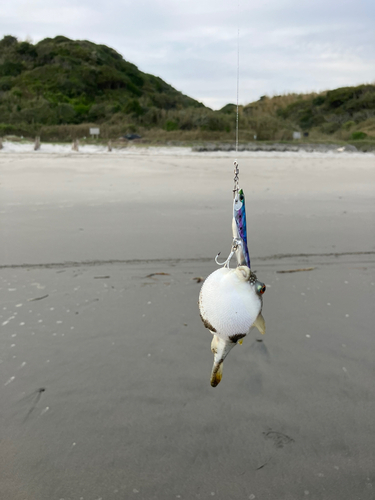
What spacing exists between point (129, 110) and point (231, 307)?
43458 millimetres

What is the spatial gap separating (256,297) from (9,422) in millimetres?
1364

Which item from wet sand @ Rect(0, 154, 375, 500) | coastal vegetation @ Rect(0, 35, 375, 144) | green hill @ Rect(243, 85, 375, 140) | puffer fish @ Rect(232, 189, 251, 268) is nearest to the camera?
puffer fish @ Rect(232, 189, 251, 268)

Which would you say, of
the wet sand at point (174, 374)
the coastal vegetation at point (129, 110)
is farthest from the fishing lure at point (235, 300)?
the coastal vegetation at point (129, 110)

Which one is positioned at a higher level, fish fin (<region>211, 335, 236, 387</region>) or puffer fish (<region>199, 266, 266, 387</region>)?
puffer fish (<region>199, 266, 266, 387</region>)

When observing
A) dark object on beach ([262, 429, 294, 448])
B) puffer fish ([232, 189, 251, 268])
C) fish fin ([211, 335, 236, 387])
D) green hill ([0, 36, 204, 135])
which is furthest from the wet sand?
green hill ([0, 36, 204, 135])

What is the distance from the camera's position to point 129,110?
4219cm

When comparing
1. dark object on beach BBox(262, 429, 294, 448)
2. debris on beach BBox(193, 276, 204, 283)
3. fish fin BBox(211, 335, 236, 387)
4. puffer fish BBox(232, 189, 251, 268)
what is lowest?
dark object on beach BBox(262, 429, 294, 448)

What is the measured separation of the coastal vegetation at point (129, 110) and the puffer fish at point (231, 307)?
27.1 meters

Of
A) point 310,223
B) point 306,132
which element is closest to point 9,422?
point 310,223

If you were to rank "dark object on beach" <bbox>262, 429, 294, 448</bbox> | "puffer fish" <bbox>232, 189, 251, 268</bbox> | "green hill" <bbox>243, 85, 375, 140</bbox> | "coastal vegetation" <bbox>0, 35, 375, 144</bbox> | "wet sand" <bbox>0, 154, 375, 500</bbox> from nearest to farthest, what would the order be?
"puffer fish" <bbox>232, 189, 251, 268</bbox>, "wet sand" <bbox>0, 154, 375, 500</bbox>, "dark object on beach" <bbox>262, 429, 294, 448</bbox>, "coastal vegetation" <bbox>0, 35, 375, 144</bbox>, "green hill" <bbox>243, 85, 375, 140</bbox>

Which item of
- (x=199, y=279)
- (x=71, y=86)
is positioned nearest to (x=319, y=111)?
(x=71, y=86)

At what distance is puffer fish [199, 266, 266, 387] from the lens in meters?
1.08

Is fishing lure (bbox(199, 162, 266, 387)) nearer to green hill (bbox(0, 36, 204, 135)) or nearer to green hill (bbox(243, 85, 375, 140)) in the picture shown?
green hill (bbox(243, 85, 375, 140))

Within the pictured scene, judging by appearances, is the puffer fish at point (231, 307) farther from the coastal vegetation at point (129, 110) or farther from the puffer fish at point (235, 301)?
the coastal vegetation at point (129, 110)
